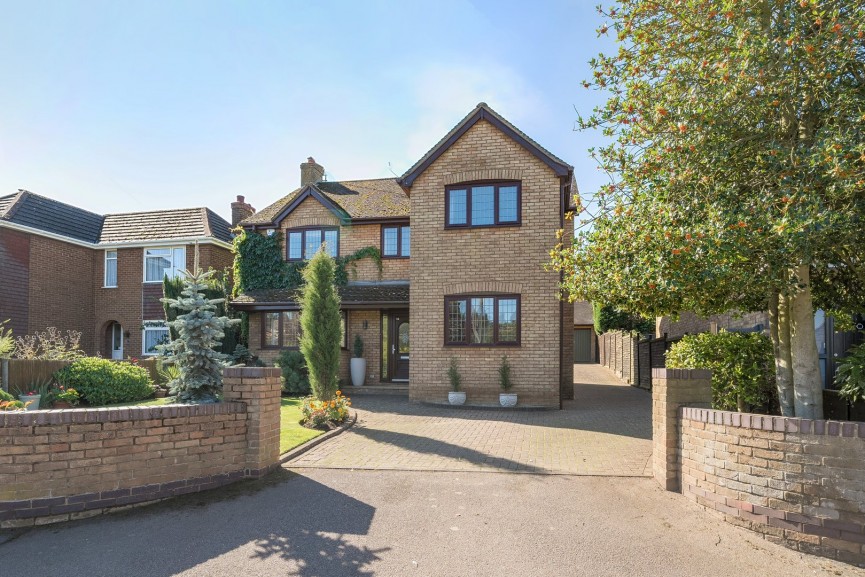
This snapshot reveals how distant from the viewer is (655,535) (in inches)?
183

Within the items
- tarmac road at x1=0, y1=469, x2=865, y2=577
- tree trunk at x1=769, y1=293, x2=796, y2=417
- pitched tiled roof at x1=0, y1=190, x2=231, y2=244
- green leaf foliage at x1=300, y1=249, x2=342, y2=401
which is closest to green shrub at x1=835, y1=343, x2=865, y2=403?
tree trunk at x1=769, y1=293, x2=796, y2=417

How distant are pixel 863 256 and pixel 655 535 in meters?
3.43

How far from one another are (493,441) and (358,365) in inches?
297

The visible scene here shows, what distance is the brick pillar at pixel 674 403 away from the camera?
18.9 ft

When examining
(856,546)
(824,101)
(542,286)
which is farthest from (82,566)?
(542,286)

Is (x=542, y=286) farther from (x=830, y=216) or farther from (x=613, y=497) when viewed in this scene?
(x=830, y=216)

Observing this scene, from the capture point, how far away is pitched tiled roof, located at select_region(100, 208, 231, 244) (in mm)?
21031

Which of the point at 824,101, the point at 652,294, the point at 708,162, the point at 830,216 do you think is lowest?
the point at 652,294

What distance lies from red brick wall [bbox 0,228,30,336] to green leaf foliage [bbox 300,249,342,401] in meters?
13.5

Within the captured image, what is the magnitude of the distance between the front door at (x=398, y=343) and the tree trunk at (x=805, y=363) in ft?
36.3

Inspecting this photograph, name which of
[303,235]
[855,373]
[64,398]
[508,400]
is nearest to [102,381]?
[64,398]

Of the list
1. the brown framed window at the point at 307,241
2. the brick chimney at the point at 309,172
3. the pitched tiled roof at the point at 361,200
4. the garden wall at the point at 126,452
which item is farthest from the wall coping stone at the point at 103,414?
the brick chimney at the point at 309,172

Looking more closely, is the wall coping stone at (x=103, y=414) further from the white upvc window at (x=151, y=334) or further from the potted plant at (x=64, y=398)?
the white upvc window at (x=151, y=334)

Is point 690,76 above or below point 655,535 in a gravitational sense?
above
